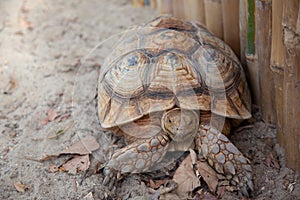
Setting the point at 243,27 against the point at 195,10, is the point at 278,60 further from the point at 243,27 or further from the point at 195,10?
the point at 195,10

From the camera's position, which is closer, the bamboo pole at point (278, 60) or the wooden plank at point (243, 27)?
the bamboo pole at point (278, 60)

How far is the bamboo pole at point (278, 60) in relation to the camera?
2.23 m

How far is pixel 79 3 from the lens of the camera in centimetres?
449

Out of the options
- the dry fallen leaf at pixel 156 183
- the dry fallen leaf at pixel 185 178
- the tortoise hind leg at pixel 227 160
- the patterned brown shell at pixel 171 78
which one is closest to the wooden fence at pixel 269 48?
the patterned brown shell at pixel 171 78

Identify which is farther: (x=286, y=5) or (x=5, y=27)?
(x=5, y=27)

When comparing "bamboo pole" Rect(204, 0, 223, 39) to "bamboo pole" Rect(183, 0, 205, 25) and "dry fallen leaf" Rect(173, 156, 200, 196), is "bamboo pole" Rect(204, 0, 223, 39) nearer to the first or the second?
"bamboo pole" Rect(183, 0, 205, 25)

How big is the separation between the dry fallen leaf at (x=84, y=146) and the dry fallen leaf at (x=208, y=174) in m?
0.64

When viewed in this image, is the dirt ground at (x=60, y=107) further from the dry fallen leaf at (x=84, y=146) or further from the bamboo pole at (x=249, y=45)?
the bamboo pole at (x=249, y=45)

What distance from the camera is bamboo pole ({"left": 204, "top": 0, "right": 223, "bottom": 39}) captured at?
2.95 meters

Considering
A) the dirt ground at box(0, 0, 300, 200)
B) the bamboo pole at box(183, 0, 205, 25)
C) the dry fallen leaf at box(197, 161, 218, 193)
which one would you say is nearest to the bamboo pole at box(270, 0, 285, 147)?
the dirt ground at box(0, 0, 300, 200)

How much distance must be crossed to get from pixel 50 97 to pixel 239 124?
1.33 m

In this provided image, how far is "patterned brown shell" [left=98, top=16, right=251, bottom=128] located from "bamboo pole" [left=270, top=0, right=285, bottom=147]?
209 mm

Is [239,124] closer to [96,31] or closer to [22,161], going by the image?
[22,161]

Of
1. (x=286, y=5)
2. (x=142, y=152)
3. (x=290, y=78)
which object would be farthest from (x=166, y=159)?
(x=286, y=5)
